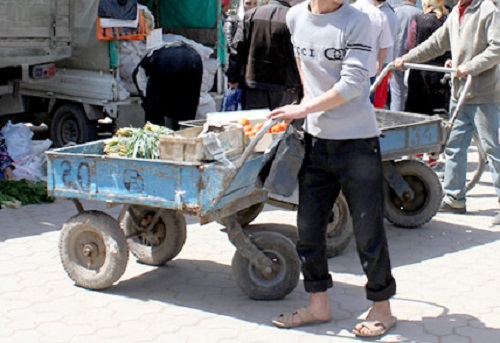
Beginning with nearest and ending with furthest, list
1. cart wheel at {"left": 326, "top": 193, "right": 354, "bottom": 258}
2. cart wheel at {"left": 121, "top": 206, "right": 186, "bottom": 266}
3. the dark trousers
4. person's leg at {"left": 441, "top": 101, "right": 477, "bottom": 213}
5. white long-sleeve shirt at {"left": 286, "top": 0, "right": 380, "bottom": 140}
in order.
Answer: white long-sleeve shirt at {"left": 286, "top": 0, "right": 380, "bottom": 140}, cart wheel at {"left": 121, "top": 206, "right": 186, "bottom": 266}, cart wheel at {"left": 326, "top": 193, "right": 354, "bottom": 258}, person's leg at {"left": 441, "top": 101, "right": 477, "bottom": 213}, the dark trousers

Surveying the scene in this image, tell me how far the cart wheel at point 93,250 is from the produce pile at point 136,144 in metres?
0.42

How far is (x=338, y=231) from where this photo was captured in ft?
21.0

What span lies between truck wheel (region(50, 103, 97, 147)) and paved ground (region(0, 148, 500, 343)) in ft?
10.8

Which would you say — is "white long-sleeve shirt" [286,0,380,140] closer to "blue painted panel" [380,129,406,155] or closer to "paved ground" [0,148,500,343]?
"paved ground" [0,148,500,343]

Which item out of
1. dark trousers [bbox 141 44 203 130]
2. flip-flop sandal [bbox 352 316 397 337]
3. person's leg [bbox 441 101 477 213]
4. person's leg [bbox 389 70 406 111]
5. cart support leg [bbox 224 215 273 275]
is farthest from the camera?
person's leg [bbox 389 70 406 111]

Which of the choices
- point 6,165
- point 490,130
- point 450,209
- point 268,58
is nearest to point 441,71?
point 490,130

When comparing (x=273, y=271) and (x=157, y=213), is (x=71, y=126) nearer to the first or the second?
(x=157, y=213)

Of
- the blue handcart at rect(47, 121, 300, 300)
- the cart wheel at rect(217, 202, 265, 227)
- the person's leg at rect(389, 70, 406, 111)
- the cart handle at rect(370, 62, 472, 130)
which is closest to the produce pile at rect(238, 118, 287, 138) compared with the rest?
the blue handcart at rect(47, 121, 300, 300)

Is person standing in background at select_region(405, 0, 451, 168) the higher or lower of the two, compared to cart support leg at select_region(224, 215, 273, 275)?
higher

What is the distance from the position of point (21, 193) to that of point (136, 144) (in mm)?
3190

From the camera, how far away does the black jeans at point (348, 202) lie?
4.70 m

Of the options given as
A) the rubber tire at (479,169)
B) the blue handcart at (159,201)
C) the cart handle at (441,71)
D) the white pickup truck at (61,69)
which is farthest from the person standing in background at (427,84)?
the blue handcart at (159,201)

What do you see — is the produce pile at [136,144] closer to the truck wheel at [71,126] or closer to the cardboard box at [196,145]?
the cardboard box at [196,145]

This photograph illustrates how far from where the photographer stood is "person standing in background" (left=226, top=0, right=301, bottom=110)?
8.30m
